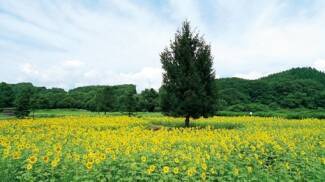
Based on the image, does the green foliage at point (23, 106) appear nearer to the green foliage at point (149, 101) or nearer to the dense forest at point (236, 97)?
the dense forest at point (236, 97)

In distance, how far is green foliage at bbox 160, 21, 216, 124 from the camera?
2380 centimetres

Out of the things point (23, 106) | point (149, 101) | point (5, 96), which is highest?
point (5, 96)

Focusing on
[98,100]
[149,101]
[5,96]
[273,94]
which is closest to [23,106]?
[98,100]

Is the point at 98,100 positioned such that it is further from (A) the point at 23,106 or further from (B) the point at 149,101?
(A) the point at 23,106

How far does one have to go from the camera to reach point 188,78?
23656 millimetres

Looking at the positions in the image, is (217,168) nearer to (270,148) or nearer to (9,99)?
(270,148)

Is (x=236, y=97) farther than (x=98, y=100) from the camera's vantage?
Yes

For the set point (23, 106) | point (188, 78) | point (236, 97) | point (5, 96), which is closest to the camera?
point (188, 78)

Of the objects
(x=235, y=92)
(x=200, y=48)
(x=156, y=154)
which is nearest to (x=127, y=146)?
(x=156, y=154)

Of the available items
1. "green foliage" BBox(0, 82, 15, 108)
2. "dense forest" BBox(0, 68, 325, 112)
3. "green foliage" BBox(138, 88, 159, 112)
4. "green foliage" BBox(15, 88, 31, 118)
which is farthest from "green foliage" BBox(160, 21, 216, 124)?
"green foliage" BBox(0, 82, 15, 108)

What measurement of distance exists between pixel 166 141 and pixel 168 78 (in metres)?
12.0

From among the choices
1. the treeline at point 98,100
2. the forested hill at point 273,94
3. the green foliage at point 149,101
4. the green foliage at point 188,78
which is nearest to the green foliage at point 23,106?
the treeline at point 98,100

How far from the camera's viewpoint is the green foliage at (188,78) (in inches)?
937

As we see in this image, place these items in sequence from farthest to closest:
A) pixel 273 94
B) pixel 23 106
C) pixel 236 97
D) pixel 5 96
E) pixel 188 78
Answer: pixel 273 94 → pixel 236 97 → pixel 5 96 → pixel 23 106 → pixel 188 78
